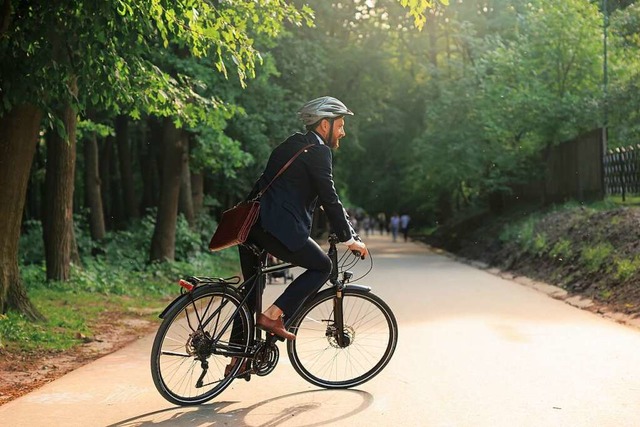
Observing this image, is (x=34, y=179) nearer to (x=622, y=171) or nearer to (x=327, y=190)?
(x=622, y=171)

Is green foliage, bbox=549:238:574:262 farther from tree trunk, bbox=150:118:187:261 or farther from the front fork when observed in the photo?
the front fork

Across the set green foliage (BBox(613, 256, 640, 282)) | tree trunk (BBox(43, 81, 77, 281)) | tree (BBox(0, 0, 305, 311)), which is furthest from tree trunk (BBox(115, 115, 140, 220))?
tree (BBox(0, 0, 305, 311))

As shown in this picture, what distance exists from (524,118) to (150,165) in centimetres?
1404

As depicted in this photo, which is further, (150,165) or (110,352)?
(150,165)

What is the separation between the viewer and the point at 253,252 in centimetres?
595

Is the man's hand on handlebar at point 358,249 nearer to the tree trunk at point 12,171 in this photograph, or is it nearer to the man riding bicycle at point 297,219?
the man riding bicycle at point 297,219

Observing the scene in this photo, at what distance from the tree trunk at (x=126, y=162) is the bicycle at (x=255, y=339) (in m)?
22.3

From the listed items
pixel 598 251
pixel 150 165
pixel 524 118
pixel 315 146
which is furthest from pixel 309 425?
pixel 150 165

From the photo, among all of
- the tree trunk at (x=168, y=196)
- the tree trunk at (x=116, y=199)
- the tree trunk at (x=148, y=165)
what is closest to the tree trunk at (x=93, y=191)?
the tree trunk at (x=168, y=196)

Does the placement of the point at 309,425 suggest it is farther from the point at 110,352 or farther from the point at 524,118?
the point at 524,118

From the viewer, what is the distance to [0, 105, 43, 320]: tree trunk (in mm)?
9156

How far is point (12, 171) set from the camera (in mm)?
9195

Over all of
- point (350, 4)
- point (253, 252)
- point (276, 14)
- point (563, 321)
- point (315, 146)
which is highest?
point (350, 4)

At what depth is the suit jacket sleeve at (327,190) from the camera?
584cm
